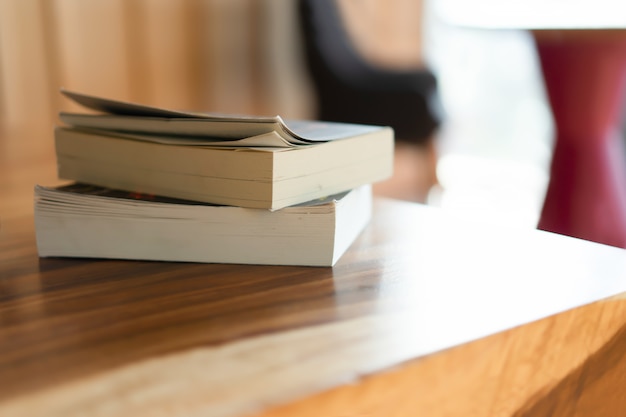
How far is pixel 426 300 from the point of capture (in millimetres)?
445

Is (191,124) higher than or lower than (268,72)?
higher

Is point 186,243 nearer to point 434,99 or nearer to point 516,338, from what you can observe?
point 516,338

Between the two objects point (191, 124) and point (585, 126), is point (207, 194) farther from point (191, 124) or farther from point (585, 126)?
point (585, 126)

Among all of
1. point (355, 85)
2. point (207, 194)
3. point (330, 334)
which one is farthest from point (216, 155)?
point (355, 85)

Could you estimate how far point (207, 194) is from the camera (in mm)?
522

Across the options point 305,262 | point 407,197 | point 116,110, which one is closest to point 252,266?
point 305,262

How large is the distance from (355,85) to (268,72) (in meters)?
0.41

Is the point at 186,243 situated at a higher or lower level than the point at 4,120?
higher

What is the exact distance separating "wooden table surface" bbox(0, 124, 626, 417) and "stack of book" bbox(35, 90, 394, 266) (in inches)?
0.7

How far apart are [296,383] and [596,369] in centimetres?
23

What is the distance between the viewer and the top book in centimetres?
49

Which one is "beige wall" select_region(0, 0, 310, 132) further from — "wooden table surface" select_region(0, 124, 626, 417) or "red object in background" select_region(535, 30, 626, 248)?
"wooden table surface" select_region(0, 124, 626, 417)

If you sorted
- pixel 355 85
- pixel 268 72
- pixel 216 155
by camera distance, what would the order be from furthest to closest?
1. pixel 268 72
2. pixel 355 85
3. pixel 216 155

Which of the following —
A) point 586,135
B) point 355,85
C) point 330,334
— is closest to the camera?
point 330,334
